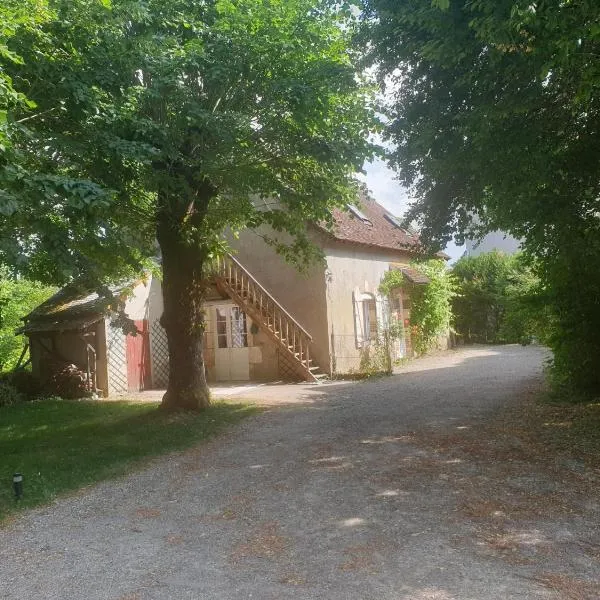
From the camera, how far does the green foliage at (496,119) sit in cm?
670

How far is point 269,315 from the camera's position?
17797 millimetres

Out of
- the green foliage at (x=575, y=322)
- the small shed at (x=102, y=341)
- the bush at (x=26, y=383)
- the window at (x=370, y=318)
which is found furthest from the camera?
the window at (x=370, y=318)

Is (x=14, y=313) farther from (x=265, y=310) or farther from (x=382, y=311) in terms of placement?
(x=382, y=311)

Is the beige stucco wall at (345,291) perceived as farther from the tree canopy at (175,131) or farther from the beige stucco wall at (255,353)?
the tree canopy at (175,131)

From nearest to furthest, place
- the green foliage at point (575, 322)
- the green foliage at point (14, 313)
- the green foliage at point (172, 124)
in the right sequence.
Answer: the green foliage at point (172, 124), the green foliage at point (575, 322), the green foliage at point (14, 313)

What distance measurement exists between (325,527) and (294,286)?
1369cm

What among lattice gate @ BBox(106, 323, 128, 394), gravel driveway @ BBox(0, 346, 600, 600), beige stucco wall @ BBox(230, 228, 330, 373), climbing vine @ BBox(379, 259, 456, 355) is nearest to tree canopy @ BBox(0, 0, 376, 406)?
gravel driveway @ BBox(0, 346, 600, 600)

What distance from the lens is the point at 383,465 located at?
7.74 meters

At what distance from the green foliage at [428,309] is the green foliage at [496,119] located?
40.4ft

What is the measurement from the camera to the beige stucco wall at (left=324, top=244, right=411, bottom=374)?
1855cm

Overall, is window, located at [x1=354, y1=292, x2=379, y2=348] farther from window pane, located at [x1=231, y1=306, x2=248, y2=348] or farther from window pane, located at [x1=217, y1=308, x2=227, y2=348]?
window pane, located at [x1=217, y1=308, x2=227, y2=348]

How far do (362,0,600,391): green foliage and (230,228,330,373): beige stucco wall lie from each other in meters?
8.28

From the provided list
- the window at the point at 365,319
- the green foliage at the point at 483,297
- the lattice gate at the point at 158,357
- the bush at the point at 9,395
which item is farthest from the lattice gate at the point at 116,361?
the green foliage at the point at 483,297

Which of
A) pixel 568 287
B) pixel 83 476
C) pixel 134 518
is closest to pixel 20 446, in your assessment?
pixel 83 476
